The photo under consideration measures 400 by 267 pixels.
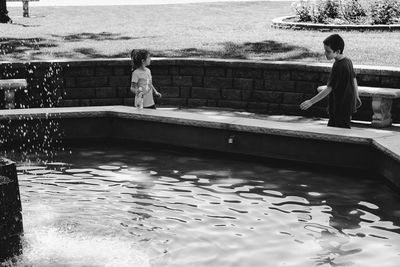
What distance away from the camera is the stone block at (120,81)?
1339 cm

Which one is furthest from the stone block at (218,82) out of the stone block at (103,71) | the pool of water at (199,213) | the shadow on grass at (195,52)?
the pool of water at (199,213)

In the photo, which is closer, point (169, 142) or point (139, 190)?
point (139, 190)

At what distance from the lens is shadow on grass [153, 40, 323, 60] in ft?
46.1

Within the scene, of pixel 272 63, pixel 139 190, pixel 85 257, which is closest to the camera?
pixel 85 257

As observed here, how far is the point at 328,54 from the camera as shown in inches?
360

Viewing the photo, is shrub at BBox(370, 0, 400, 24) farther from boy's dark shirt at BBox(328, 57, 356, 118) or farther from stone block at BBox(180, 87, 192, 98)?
boy's dark shirt at BBox(328, 57, 356, 118)

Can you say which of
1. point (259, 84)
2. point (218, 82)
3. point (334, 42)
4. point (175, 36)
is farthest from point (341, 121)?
point (175, 36)

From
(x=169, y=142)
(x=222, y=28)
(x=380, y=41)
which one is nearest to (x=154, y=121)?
(x=169, y=142)

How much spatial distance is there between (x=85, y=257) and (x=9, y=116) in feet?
15.9

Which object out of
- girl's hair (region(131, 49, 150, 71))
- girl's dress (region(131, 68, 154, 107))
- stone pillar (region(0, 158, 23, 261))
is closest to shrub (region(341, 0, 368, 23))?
girl's dress (region(131, 68, 154, 107))

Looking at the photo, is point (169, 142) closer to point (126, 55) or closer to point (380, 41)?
point (126, 55)

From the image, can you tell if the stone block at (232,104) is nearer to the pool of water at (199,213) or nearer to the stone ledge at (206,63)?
the stone ledge at (206,63)

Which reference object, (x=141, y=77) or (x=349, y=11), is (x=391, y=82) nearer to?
(x=141, y=77)

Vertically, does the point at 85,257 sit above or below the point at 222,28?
below
